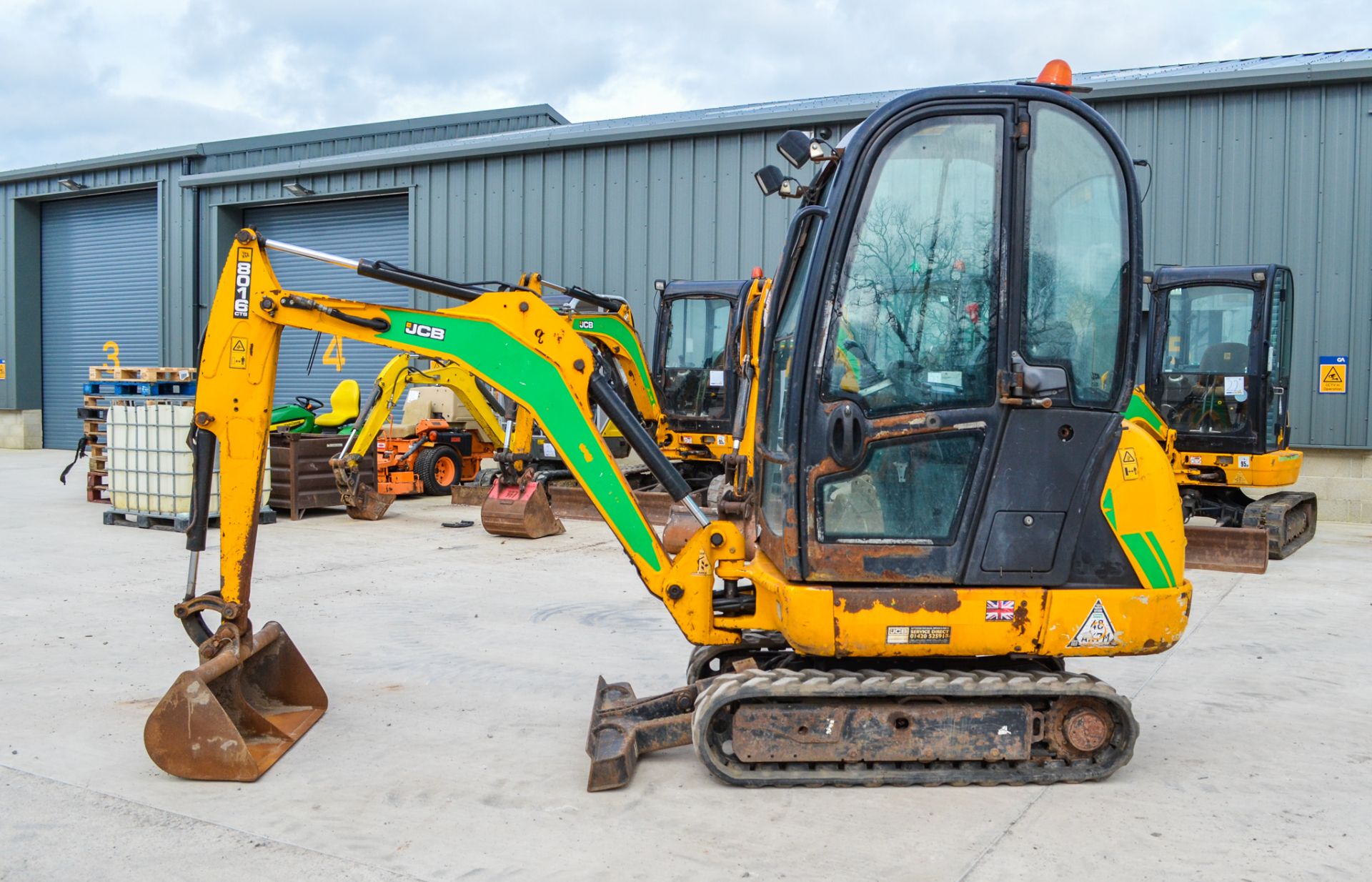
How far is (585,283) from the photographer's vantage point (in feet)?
62.4

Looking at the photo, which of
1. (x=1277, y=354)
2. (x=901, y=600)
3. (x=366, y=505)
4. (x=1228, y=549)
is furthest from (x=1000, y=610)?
(x=366, y=505)

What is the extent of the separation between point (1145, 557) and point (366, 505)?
34.3ft

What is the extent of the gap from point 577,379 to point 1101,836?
282 centimetres

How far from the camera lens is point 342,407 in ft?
53.6

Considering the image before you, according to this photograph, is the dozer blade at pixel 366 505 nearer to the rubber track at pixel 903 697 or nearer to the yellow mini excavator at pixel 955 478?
the yellow mini excavator at pixel 955 478

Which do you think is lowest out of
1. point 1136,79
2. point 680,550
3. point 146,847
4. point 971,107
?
point 146,847

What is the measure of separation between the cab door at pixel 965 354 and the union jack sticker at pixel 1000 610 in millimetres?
89

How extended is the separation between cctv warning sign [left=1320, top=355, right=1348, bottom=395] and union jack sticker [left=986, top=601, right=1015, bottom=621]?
39.4 feet

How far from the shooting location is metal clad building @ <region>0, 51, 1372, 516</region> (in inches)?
566

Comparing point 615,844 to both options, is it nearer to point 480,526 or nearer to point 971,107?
point 971,107

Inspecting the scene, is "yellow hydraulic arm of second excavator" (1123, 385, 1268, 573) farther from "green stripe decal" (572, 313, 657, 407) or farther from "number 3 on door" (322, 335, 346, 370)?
"number 3 on door" (322, 335, 346, 370)

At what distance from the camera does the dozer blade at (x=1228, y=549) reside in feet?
33.6

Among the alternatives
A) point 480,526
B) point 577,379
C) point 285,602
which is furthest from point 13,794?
point 480,526

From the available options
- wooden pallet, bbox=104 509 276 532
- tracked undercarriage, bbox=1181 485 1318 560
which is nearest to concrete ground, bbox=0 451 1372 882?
tracked undercarriage, bbox=1181 485 1318 560
